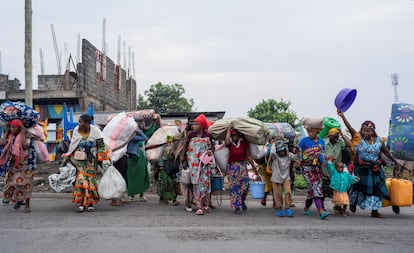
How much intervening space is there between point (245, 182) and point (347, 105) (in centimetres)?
231

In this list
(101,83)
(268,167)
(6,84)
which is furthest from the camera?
(101,83)

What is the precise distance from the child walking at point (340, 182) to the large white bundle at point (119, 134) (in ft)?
12.8

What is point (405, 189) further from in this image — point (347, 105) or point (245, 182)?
point (245, 182)

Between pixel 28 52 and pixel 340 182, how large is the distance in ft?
29.2

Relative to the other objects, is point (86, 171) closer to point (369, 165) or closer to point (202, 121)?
point (202, 121)

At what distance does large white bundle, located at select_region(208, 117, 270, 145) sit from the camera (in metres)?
7.32

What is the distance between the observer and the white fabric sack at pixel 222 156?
768cm

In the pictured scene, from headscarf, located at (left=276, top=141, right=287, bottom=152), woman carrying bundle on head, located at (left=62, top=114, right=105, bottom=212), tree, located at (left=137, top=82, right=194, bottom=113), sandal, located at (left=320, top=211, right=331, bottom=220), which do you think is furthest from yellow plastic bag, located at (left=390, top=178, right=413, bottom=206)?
tree, located at (left=137, top=82, right=194, bottom=113)

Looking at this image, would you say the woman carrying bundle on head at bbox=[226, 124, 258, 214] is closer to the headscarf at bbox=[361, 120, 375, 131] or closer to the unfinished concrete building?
the headscarf at bbox=[361, 120, 375, 131]

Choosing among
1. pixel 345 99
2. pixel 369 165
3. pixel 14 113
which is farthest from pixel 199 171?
pixel 14 113

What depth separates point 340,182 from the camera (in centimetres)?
729

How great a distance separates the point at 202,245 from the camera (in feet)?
16.1

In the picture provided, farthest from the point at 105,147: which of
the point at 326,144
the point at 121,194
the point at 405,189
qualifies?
the point at 405,189

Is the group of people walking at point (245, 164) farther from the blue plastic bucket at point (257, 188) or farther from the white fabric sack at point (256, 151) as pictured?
the blue plastic bucket at point (257, 188)
